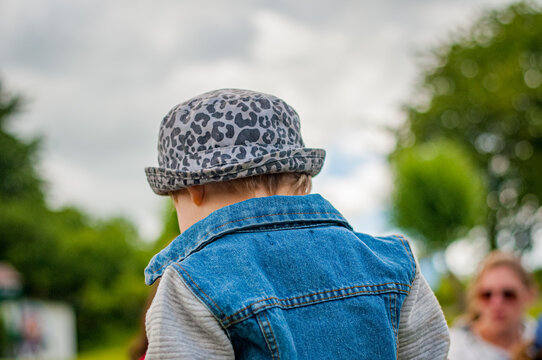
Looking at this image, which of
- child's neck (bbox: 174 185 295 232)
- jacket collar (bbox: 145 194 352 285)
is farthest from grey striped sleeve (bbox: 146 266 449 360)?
child's neck (bbox: 174 185 295 232)

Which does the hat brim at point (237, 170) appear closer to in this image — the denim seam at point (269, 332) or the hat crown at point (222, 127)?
the hat crown at point (222, 127)

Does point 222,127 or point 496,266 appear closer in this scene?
point 222,127

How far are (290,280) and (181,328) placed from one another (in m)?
0.29

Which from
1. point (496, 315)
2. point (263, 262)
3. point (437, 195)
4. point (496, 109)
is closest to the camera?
point (263, 262)

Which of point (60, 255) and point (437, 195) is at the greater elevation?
point (60, 255)

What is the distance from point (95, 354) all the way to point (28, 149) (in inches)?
567

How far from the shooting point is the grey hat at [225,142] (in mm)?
1552

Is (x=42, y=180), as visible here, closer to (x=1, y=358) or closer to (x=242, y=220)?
(x=1, y=358)

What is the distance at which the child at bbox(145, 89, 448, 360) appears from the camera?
1379 millimetres

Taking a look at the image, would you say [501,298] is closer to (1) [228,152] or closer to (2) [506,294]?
(2) [506,294]

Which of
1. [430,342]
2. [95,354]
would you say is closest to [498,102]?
[95,354]

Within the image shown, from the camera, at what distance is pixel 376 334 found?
1.55 meters

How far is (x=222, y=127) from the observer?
1580mm

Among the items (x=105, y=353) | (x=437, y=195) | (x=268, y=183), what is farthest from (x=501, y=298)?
(x=105, y=353)
